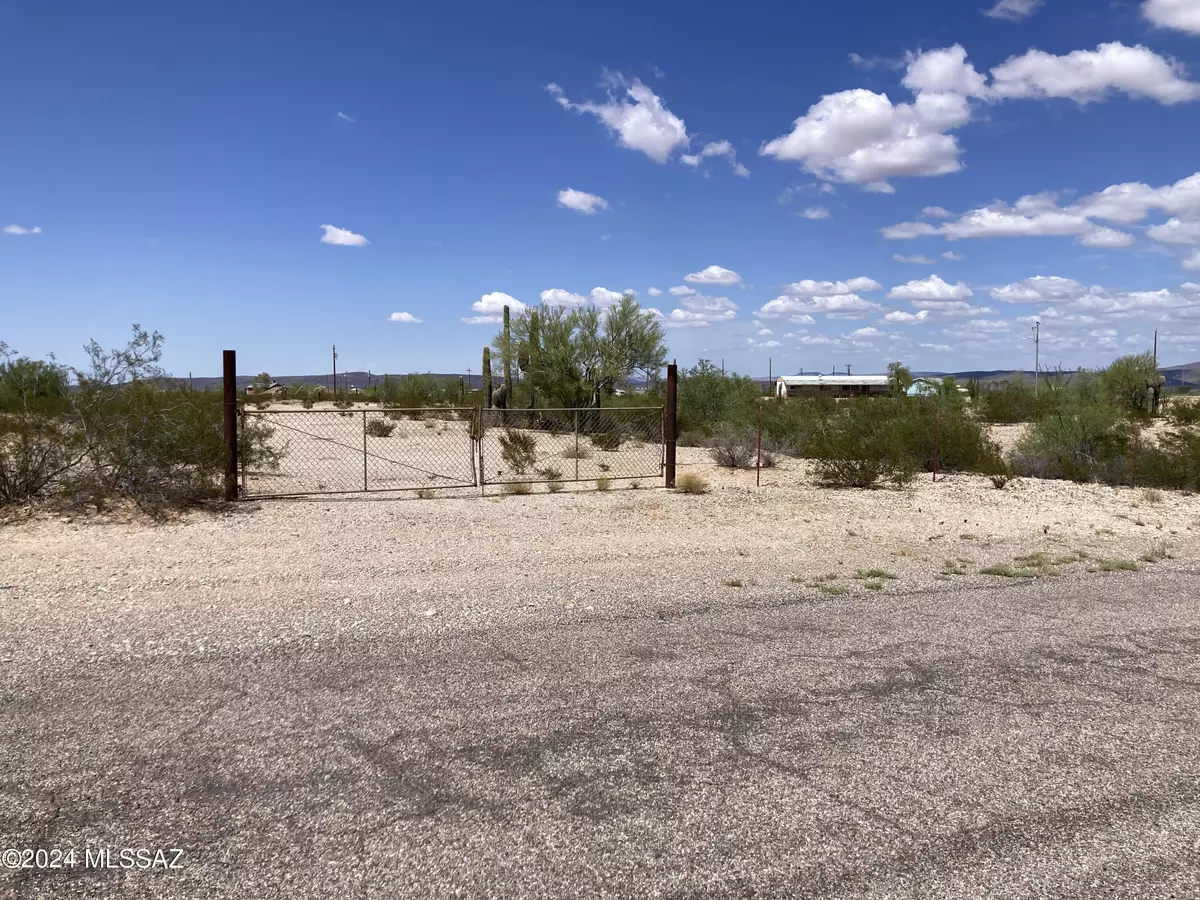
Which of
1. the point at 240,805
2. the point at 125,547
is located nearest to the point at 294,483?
the point at 125,547

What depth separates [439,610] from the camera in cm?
741

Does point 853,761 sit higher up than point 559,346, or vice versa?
point 559,346

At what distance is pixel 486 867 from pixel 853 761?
2.04m

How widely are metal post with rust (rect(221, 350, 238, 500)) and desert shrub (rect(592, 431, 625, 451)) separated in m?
12.5

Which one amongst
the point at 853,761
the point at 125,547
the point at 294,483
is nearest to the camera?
the point at 853,761

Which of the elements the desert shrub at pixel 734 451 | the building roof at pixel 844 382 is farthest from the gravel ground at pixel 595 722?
the building roof at pixel 844 382

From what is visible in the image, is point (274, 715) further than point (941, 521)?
No

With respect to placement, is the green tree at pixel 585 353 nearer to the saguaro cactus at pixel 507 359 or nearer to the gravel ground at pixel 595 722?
the saguaro cactus at pixel 507 359

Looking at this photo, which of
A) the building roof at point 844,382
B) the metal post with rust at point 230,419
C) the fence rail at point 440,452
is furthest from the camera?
the building roof at point 844,382

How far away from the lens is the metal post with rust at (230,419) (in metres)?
12.9

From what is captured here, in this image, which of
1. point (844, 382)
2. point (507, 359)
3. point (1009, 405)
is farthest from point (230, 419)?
point (844, 382)

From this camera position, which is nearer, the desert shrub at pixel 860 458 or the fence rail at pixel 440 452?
the fence rail at pixel 440 452

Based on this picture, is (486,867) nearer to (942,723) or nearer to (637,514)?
(942,723)

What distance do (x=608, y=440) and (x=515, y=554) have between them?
1480cm
